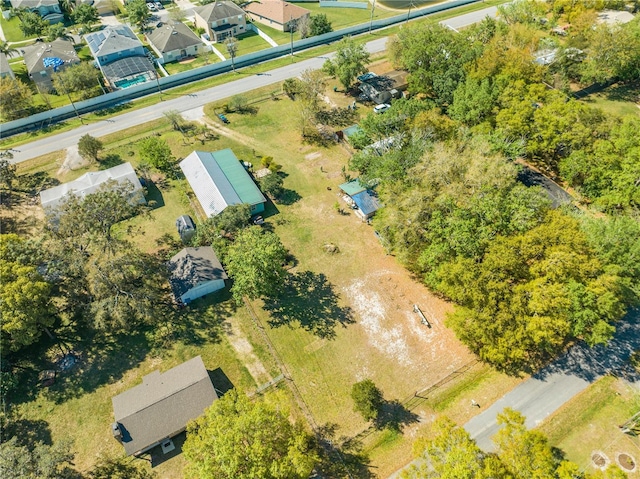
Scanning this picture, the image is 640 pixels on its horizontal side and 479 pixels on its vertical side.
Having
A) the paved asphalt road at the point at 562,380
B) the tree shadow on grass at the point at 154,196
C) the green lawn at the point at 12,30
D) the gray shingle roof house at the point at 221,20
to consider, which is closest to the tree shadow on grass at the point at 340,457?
the paved asphalt road at the point at 562,380

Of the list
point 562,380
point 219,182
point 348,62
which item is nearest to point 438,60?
point 348,62

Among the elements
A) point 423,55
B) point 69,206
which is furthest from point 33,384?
point 423,55

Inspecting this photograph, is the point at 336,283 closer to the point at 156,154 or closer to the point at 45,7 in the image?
the point at 156,154

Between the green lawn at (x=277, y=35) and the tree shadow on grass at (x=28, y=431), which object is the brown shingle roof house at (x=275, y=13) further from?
the tree shadow on grass at (x=28, y=431)

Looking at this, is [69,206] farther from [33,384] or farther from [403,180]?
[403,180]

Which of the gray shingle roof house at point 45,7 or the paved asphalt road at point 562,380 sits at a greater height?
the gray shingle roof house at point 45,7

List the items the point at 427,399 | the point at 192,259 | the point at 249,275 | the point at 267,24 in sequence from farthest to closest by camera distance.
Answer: the point at 267,24
the point at 192,259
the point at 249,275
the point at 427,399
